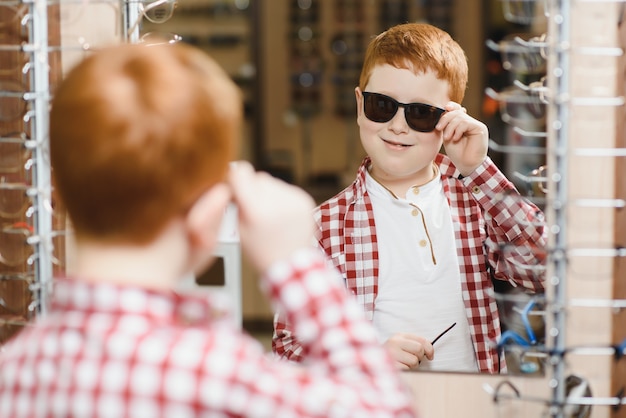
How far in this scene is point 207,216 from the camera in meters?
0.85

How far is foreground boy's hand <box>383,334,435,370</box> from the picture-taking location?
136 centimetres

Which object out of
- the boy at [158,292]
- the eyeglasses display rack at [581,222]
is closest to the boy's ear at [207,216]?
the boy at [158,292]

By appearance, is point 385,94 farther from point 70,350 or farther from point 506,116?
point 70,350

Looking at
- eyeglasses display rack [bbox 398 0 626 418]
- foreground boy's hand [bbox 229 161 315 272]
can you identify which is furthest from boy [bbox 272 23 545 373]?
foreground boy's hand [bbox 229 161 315 272]

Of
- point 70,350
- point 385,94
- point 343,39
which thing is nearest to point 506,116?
point 385,94

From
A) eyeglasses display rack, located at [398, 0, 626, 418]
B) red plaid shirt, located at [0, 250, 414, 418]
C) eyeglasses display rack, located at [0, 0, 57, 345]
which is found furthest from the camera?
eyeglasses display rack, located at [0, 0, 57, 345]

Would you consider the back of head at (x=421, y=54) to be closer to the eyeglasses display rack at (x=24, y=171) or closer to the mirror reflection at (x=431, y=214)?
Answer: the mirror reflection at (x=431, y=214)

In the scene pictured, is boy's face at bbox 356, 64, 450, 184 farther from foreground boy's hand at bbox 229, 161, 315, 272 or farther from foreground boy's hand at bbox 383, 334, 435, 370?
foreground boy's hand at bbox 229, 161, 315, 272

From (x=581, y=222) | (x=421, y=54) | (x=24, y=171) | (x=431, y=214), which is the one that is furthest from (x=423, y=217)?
(x=24, y=171)

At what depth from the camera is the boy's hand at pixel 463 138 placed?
144cm

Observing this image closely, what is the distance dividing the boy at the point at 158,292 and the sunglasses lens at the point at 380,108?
0.61 metres

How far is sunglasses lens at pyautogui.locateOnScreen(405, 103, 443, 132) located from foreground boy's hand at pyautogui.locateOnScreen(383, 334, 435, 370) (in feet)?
1.05

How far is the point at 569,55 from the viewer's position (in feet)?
3.52

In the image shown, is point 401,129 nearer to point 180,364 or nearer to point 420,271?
point 420,271
